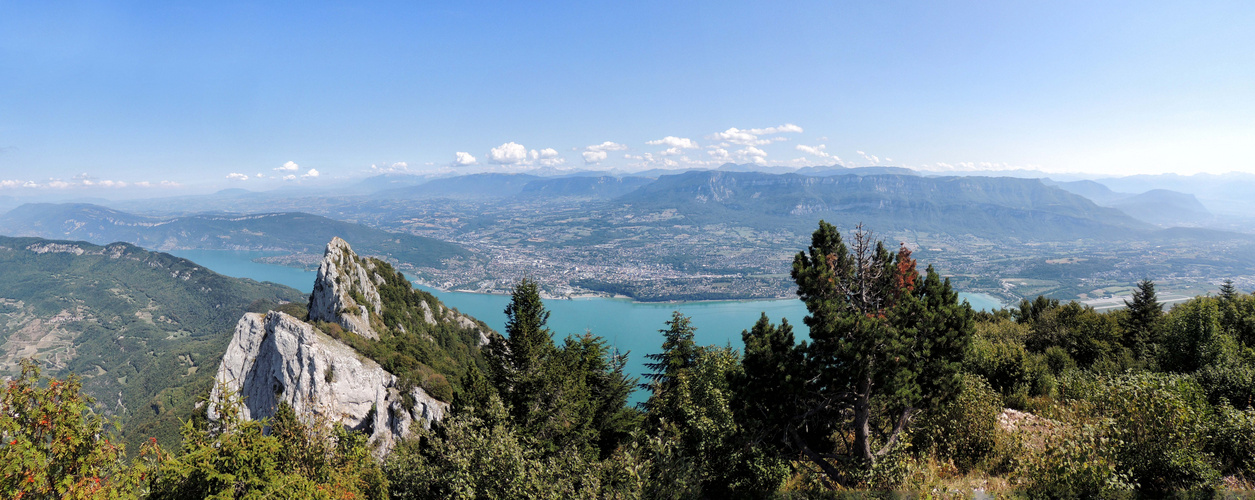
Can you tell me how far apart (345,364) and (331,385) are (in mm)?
1314

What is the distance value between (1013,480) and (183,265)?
20322cm

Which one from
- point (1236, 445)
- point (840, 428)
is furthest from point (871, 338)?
point (1236, 445)

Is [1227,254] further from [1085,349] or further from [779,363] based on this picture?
[779,363]

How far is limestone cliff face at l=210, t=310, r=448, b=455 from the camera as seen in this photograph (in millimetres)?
23016

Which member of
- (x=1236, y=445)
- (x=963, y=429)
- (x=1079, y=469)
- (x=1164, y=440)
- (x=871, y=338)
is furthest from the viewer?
(x=963, y=429)

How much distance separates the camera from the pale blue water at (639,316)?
84250mm

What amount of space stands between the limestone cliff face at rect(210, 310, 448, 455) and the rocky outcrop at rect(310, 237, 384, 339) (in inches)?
211

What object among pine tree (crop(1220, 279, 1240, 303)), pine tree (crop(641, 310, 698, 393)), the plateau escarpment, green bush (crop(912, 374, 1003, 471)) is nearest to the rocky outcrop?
the plateau escarpment

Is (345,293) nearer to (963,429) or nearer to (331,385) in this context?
(331,385)

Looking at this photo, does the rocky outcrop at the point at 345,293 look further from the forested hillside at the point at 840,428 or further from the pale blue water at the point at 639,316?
the pale blue water at the point at 639,316

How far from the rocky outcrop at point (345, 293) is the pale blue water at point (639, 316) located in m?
40.2

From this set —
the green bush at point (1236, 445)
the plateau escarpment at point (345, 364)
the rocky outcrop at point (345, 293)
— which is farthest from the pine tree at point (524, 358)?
the rocky outcrop at point (345, 293)

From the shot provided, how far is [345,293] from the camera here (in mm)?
34344

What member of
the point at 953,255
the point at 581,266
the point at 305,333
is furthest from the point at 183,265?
the point at 953,255
